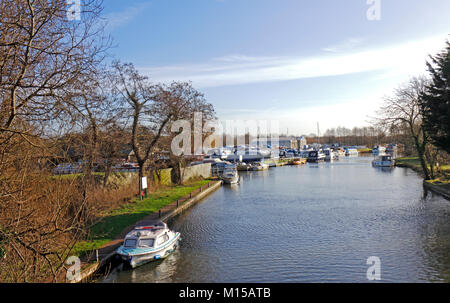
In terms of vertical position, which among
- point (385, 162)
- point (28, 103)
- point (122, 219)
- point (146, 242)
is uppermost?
point (28, 103)

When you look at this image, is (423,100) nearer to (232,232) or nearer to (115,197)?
(232,232)

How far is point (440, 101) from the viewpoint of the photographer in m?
28.1

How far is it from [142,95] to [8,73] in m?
22.4

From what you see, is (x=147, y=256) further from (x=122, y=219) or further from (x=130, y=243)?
(x=122, y=219)

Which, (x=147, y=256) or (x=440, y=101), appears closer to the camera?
(x=147, y=256)

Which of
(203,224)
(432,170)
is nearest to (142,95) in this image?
(203,224)

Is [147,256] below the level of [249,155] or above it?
below

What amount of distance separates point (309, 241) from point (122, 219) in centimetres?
1066

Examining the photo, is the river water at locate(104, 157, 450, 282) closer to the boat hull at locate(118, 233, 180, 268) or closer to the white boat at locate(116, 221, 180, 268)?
the boat hull at locate(118, 233, 180, 268)

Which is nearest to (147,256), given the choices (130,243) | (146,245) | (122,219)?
(146,245)

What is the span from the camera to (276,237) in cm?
1805

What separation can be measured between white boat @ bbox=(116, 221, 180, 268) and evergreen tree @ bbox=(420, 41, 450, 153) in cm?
2206

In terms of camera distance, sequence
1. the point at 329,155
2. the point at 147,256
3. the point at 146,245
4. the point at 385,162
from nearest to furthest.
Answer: the point at 147,256
the point at 146,245
the point at 385,162
the point at 329,155

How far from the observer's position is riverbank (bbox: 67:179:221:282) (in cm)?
1327
